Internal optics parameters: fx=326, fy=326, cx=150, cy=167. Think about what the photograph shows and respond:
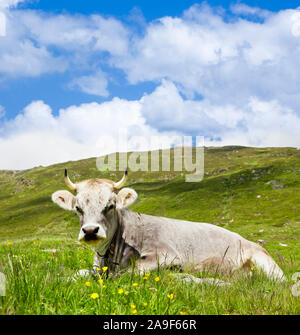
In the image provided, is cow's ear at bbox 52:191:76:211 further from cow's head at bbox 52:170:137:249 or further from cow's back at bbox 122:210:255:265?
cow's back at bbox 122:210:255:265

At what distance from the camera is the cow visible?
767cm

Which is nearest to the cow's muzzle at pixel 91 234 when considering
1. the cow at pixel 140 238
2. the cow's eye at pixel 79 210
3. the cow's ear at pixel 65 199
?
the cow at pixel 140 238

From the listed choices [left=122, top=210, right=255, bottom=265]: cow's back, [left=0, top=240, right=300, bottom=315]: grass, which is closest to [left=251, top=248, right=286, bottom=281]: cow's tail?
[left=122, top=210, right=255, bottom=265]: cow's back

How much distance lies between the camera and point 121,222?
29.8 feet

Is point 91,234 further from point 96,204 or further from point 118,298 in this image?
point 118,298

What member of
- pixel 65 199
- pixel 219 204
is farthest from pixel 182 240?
pixel 219 204

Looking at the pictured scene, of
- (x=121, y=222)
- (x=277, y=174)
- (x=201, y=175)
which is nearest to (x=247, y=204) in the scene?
(x=277, y=174)

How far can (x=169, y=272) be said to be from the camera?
6.16 m

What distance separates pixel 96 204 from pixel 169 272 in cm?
246

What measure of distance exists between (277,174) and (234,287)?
123 meters

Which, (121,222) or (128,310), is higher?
(121,222)

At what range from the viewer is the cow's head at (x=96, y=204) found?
7047 mm

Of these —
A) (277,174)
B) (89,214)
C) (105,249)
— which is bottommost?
(105,249)
